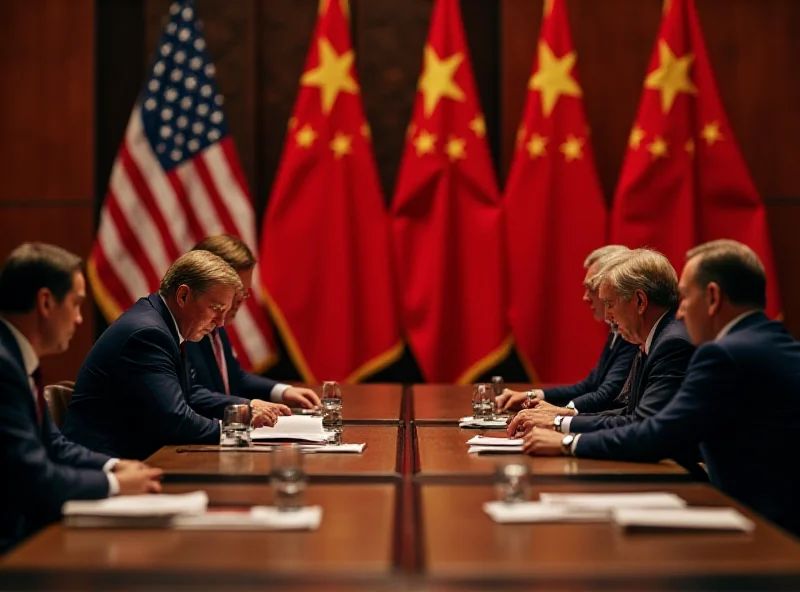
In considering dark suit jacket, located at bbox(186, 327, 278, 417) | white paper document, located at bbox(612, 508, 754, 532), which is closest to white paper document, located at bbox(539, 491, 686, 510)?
white paper document, located at bbox(612, 508, 754, 532)

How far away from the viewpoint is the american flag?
261 inches

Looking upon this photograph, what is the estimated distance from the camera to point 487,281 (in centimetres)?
670

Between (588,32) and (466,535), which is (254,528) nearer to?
(466,535)

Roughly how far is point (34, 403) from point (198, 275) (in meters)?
1.18

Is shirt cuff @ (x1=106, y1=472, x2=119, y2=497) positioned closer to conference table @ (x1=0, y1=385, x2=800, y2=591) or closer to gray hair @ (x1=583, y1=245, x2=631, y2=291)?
conference table @ (x1=0, y1=385, x2=800, y2=591)

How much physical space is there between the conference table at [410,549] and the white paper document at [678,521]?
2cm

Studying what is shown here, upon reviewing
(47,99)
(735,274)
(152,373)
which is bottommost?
(152,373)

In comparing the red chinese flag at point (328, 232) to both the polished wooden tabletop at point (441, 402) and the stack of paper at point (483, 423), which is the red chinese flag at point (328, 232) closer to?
the polished wooden tabletop at point (441, 402)

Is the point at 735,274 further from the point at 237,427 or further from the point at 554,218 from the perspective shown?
the point at 554,218

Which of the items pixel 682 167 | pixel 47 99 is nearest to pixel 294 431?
pixel 682 167

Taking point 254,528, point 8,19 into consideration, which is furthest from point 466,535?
point 8,19

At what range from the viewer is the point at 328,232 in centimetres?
677

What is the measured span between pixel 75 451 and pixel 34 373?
378mm

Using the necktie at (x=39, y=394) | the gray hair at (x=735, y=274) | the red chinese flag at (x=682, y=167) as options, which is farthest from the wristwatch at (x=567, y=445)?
the red chinese flag at (x=682, y=167)
